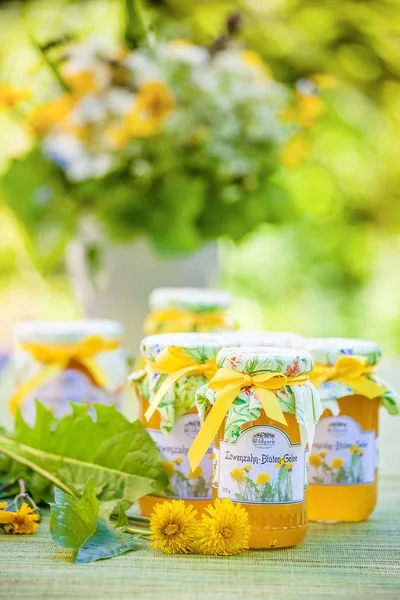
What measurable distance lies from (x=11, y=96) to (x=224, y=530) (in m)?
1.01

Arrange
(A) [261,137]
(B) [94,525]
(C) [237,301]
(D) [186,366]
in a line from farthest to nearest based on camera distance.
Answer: (C) [237,301], (A) [261,137], (D) [186,366], (B) [94,525]

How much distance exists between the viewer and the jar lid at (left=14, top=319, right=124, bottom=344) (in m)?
1.27

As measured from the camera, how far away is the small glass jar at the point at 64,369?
1261 mm

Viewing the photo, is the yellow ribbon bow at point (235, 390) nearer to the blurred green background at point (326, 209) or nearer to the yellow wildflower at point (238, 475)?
the yellow wildflower at point (238, 475)

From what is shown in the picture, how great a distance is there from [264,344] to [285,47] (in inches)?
95.0

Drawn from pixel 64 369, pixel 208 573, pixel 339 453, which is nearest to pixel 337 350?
pixel 339 453

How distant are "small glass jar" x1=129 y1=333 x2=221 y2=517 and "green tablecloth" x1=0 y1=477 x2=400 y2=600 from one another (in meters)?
0.11

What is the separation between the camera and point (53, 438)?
104 centimetres

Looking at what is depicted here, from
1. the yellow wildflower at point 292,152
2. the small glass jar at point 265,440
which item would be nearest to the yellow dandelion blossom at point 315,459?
the small glass jar at point 265,440

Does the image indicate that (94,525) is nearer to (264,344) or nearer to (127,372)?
(264,344)

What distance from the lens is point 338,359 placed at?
100cm

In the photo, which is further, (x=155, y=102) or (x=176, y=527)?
(x=155, y=102)

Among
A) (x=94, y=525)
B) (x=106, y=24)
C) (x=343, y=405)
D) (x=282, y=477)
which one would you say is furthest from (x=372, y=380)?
(x=106, y=24)

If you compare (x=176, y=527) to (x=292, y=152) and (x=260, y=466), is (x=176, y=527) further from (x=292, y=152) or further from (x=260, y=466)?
(x=292, y=152)
